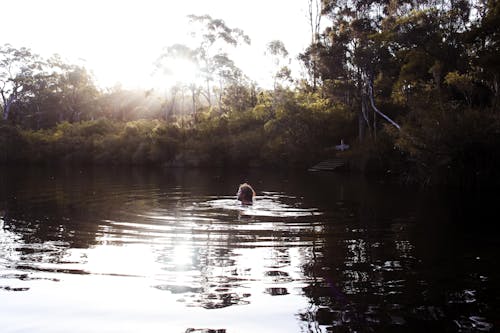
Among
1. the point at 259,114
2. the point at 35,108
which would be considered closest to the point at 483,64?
the point at 259,114

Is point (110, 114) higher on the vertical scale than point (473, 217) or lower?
higher

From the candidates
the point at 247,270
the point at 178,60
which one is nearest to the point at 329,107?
the point at 178,60

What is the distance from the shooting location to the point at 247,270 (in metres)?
7.77

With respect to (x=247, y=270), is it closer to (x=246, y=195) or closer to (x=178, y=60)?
(x=246, y=195)

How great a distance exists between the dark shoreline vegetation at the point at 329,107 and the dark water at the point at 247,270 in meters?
11.8

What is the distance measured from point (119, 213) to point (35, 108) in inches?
2501

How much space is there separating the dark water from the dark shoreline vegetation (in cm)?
1180

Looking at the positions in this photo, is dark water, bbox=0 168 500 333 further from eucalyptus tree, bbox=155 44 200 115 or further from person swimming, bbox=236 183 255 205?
eucalyptus tree, bbox=155 44 200 115

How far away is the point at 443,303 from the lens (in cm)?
598

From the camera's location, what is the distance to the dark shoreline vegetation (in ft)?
82.5

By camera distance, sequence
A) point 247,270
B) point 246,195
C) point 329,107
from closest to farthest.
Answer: point 247,270 → point 246,195 → point 329,107

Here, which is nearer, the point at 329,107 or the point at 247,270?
the point at 247,270

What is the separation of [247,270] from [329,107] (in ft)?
132

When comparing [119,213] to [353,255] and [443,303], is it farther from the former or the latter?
[443,303]
